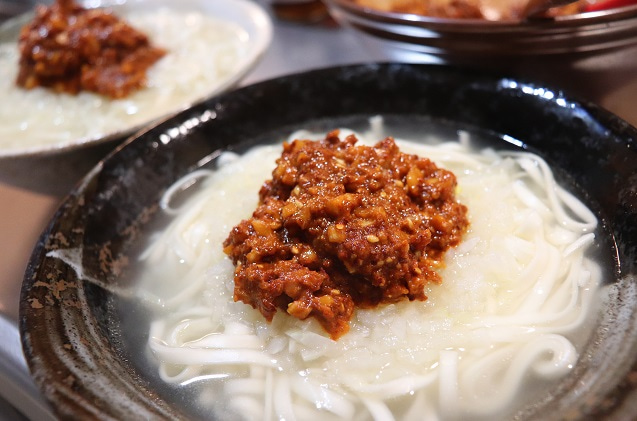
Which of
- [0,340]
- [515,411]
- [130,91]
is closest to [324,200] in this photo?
[515,411]

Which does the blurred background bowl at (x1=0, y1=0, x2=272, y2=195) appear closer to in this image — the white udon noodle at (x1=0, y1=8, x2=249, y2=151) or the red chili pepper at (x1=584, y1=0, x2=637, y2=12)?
the white udon noodle at (x1=0, y1=8, x2=249, y2=151)

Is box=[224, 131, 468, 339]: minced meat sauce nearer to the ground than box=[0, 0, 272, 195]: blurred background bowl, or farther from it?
farther from it

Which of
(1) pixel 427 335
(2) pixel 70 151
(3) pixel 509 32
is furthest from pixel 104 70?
(1) pixel 427 335

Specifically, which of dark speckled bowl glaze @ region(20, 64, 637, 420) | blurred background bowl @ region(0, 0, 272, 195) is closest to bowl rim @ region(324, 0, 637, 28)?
dark speckled bowl glaze @ region(20, 64, 637, 420)

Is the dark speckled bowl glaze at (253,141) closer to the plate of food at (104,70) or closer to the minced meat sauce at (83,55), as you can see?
the plate of food at (104,70)

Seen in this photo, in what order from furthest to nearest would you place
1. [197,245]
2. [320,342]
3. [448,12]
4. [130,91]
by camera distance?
[130,91], [448,12], [197,245], [320,342]

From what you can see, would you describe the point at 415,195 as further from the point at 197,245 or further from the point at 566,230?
the point at 197,245

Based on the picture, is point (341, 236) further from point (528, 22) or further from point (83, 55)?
point (83, 55)
